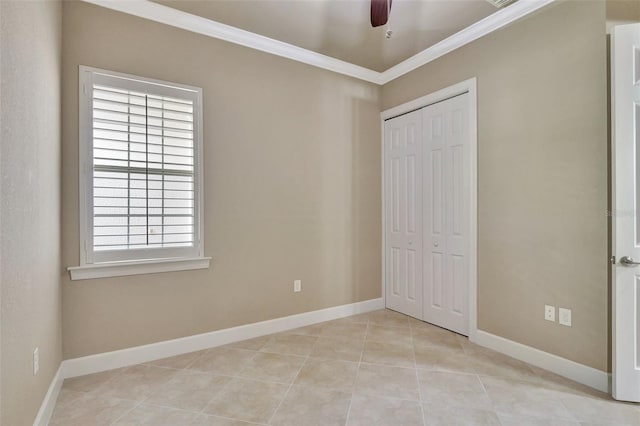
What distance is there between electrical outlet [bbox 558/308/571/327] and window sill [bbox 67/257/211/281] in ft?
9.57

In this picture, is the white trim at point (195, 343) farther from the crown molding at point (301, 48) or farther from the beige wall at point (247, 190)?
the crown molding at point (301, 48)

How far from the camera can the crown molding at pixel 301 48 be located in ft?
8.66

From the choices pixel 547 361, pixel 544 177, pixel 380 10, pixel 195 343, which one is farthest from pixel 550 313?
pixel 195 343

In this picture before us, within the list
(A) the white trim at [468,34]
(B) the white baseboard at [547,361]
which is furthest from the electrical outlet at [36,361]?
(A) the white trim at [468,34]

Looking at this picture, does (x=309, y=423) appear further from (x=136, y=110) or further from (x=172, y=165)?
(x=136, y=110)

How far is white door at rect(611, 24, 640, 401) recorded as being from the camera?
204 centimetres

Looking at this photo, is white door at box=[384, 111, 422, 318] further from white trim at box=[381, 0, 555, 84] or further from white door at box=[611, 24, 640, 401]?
white door at box=[611, 24, 640, 401]

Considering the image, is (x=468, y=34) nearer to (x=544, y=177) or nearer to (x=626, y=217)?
(x=544, y=177)

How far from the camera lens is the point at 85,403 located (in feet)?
6.85

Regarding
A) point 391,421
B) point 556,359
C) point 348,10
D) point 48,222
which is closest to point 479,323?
point 556,359

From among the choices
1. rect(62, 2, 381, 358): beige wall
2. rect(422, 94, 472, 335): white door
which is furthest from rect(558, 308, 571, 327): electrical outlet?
rect(62, 2, 381, 358): beige wall

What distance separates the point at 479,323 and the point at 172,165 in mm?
3153

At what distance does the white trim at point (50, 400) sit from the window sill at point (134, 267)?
672 mm

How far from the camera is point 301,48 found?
3.45 m
